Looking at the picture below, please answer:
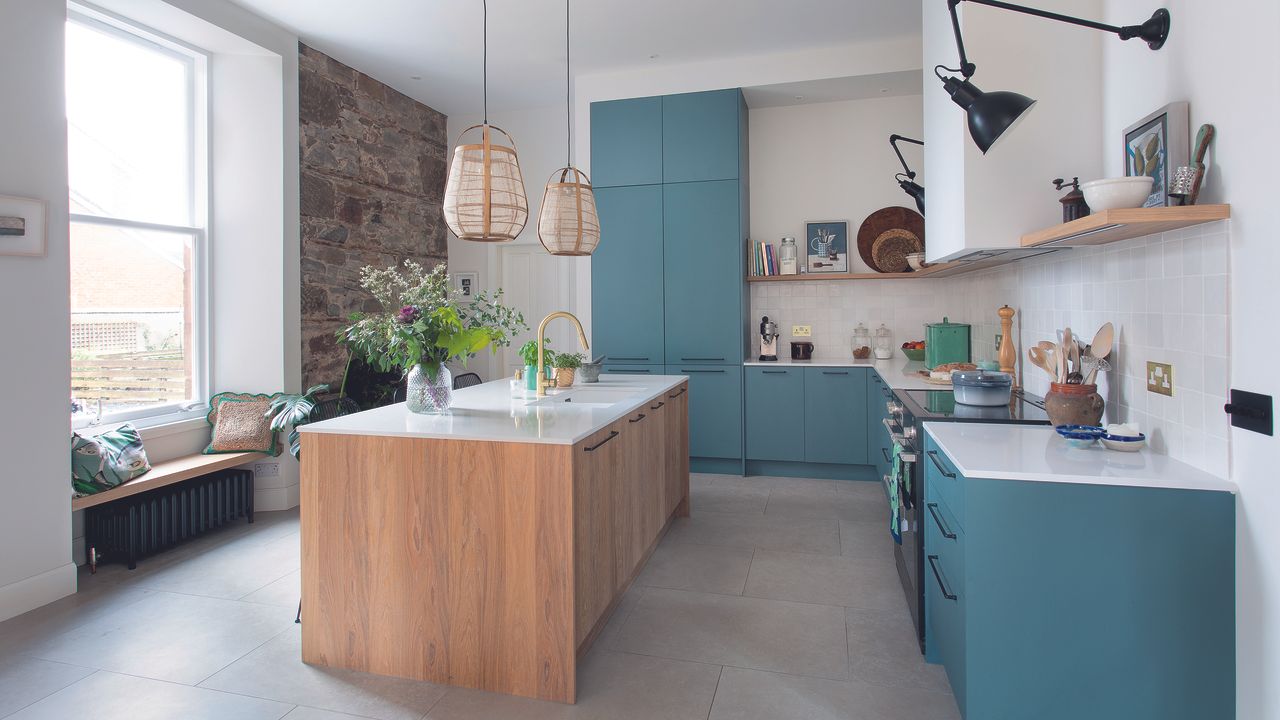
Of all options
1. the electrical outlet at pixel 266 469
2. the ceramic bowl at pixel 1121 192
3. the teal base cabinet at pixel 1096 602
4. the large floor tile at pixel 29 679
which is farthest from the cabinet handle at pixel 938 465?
the electrical outlet at pixel 266 469

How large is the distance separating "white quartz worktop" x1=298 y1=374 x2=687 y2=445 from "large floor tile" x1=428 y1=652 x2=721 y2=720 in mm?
877

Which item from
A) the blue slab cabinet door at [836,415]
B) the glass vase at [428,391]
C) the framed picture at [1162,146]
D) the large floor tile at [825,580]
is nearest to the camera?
the framed picture at [1162,146]

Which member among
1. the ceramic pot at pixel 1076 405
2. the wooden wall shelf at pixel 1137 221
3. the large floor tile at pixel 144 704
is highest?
the wooden wall shelf at pixel 1137 221

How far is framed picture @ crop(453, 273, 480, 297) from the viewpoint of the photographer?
22.6 feet

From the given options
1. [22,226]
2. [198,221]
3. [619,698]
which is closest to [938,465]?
[619,698]

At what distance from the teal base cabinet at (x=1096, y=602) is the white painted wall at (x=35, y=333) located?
12.7 feet

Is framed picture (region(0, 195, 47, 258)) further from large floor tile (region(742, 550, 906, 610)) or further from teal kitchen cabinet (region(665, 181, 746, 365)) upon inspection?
teal kitchen cabinet (region(665, 181, 746, 365))

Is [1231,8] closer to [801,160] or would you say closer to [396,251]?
[801,160]

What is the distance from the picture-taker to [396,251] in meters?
6.05

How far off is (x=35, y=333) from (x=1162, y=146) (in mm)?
4461

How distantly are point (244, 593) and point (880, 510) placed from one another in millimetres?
3675

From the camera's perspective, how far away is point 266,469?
4.77 m

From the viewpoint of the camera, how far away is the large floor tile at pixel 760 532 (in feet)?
12.9

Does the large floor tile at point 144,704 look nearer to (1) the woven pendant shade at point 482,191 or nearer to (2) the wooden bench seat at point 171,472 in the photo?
(2) the wooden bench seat at point 171,472
